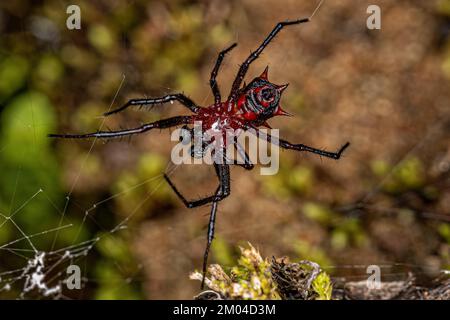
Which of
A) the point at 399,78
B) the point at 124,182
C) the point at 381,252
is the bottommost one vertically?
the point at 381,252

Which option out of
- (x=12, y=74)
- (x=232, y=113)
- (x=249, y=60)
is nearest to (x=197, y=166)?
(x=232, y=113)

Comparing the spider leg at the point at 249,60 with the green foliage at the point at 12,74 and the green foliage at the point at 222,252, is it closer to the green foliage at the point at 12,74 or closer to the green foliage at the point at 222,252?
the green foliage at the point at 222,252

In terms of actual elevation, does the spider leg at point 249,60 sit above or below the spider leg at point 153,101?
above

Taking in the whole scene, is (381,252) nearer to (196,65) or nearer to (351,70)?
(351,70)

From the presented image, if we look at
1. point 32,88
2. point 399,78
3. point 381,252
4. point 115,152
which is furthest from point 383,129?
point 32,88

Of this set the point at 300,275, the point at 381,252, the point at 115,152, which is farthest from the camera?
the point at 115,152

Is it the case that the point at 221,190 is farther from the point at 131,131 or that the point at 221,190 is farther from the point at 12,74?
the point at 12,74

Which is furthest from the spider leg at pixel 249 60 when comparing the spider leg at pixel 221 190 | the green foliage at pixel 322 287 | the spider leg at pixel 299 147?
the green foliage at pixel 322 287
